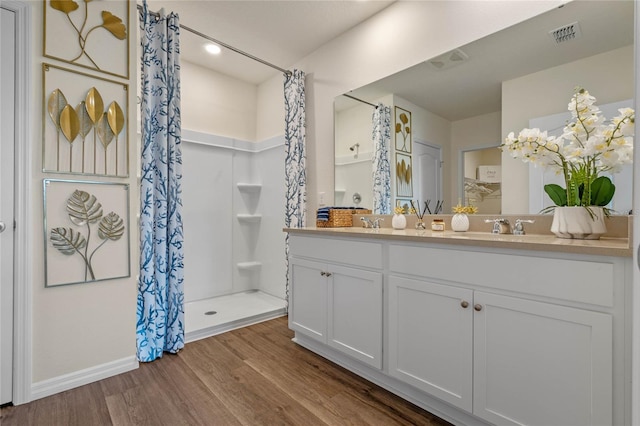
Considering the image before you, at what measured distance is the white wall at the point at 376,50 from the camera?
1856 mm

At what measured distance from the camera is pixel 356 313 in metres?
1.86

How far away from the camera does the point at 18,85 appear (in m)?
1.64

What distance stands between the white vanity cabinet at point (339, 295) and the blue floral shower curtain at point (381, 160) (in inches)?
25.9

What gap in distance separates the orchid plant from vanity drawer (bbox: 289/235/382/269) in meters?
0.91

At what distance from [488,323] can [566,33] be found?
1529 millimetres

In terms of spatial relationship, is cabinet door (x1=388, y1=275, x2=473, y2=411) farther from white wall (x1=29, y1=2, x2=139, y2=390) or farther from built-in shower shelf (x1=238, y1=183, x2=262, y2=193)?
built-in shower shelf (x1=238, y1=183, x2=262, y2=193)

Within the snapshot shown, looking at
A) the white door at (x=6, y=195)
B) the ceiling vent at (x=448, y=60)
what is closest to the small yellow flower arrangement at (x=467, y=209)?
the ceiling vent at (x=448, y=60)

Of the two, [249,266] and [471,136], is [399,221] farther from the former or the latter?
[249,266]

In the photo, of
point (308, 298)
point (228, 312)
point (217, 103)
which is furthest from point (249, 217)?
point (308, 298)

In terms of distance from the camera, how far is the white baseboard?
5.53 ft

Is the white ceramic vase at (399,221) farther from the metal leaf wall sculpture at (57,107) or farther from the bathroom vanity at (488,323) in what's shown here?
the metal leaf wall sculpture at (57,107)

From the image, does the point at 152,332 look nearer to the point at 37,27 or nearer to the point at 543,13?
the point at 37,27

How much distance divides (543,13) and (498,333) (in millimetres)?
1658

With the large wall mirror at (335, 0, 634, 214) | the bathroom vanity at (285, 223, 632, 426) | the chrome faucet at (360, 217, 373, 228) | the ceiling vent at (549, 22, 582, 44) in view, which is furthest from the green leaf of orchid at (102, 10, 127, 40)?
the ceiling vent at (549, 22, 582, 44)
